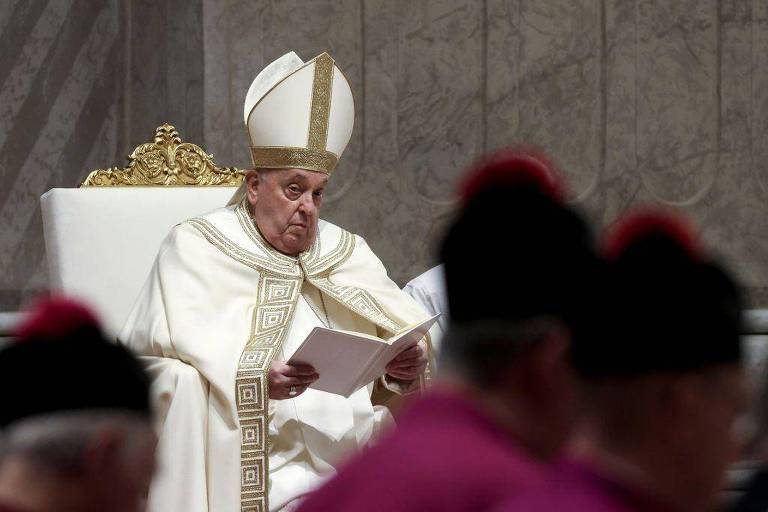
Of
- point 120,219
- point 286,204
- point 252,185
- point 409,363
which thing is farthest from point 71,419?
point 120,219

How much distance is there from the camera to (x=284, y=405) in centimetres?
469

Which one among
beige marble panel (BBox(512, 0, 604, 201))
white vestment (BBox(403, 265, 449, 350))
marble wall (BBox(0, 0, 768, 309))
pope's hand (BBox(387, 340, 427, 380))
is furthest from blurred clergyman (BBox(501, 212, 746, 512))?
beige marble panel (BBox(512, 0, 604, 201))

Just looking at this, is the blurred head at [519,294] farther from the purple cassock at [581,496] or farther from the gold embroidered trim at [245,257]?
the gold embroidered trim at [245,257]

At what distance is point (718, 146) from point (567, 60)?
0.83 meters

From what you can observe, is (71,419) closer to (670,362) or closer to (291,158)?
(670,362)

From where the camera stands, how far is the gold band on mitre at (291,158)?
501 cm

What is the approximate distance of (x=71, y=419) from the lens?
165 centimetres

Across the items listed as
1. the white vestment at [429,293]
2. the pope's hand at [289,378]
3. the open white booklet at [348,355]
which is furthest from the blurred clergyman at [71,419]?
the white vestment at [429,293]

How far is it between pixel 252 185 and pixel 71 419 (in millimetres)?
3415

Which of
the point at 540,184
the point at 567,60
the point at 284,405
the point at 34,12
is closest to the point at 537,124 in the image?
the point at 567,60

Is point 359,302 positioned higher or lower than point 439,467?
lower

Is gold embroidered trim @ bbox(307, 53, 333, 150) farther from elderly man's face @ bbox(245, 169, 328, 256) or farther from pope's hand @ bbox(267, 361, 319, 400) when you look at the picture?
pope's hand @ bbox(267, 361, 319, 400)

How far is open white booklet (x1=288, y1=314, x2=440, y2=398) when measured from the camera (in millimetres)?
4184

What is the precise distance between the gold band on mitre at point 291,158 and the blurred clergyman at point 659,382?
3304 mm
